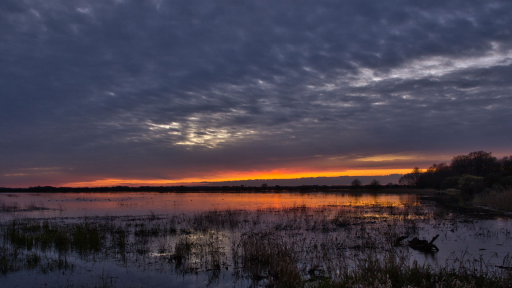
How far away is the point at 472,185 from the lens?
60.6 metres

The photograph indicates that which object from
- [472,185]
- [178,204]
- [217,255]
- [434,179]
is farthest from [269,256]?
[434,179]

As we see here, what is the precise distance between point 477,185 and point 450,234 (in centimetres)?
5142

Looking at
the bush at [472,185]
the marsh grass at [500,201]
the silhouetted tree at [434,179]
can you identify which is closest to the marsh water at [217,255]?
the marsh grass at [500,201]

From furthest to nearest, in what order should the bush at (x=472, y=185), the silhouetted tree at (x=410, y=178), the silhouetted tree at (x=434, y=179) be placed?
the silhouetted tree at (x=410, y=178) < the silhouetted tree at (x=434, y=179) < the bush at (x=472, y=185)

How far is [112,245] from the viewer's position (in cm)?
1667

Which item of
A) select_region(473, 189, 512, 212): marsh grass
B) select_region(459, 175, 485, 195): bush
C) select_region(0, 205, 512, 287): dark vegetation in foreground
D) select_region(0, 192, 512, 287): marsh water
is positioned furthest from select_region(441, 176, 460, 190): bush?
select_region(0, 205, 512, 287): dark vegetation in foreground

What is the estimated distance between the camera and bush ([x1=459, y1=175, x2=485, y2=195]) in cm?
5941

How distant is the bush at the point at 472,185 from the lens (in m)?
59.4

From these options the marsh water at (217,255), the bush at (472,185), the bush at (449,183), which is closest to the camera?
the marsh water at (217,255)

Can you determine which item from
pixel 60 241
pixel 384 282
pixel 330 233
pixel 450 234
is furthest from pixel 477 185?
pixel 60 241

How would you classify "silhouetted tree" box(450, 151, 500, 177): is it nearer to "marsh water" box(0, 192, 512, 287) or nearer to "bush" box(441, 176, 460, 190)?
"bush" box(441, 176, 460, 190)

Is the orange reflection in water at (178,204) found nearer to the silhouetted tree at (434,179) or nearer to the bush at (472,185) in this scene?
the bush at (472,185)

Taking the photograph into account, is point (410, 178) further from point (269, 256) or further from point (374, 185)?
point (269, 256)

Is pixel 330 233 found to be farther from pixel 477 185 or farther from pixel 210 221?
pixel 477 185
